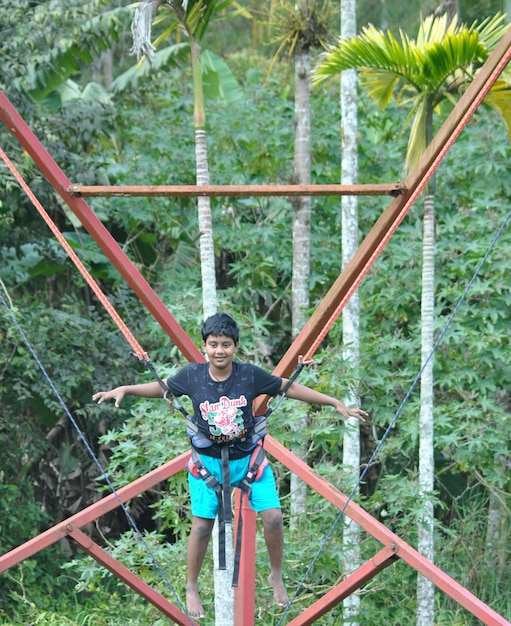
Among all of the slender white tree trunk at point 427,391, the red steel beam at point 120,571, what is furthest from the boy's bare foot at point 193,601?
the slender white tree trunk at point 427,391

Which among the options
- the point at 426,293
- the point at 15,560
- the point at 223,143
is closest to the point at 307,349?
the point at 15,560

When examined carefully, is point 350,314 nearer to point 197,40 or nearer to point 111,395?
point 197,40

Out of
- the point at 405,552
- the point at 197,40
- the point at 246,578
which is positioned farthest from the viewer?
the point at 197,40

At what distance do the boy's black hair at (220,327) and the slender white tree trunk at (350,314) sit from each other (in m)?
3.24

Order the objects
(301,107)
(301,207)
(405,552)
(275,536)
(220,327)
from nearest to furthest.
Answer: (220,327)
(275,536)
(405,552)
(301,207)
(301,107)

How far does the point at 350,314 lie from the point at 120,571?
3.46 meters

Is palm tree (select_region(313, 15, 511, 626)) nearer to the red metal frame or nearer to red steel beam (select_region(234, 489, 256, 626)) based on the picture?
the red metal frame

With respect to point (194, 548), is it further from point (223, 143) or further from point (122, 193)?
point (223, 143)

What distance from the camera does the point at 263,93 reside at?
1136cm

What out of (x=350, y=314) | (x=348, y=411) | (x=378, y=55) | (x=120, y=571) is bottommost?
(x=120, y=571)

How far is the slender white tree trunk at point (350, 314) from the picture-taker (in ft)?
26.0

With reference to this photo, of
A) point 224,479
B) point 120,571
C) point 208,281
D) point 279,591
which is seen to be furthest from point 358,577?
point 208,281

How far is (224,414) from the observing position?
458 centimetres

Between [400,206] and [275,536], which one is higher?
[400,206]
